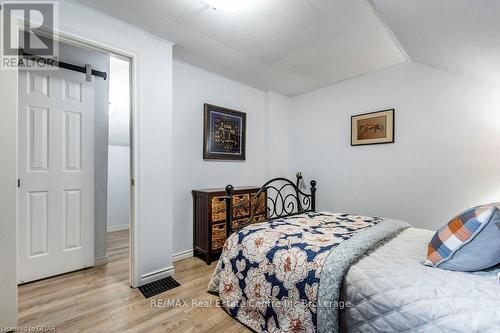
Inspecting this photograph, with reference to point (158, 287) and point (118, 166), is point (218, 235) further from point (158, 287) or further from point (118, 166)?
point (118, 166)

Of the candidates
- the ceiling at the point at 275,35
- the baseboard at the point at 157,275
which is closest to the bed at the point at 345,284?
the baseboard at the point at 157,275

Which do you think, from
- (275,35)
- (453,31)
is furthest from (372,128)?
(275,35)

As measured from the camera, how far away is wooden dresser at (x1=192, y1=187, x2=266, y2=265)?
2555 millimetres

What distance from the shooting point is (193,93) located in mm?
2801

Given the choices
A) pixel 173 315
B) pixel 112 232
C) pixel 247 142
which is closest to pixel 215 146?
pixel 247 142

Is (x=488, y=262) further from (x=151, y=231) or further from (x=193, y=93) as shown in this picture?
(x=193, y=93)

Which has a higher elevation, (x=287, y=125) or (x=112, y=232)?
(x=287, y=125)

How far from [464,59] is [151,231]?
10.3 feet

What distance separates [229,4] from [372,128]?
87.7 inches

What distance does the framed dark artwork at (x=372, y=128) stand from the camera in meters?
2.76

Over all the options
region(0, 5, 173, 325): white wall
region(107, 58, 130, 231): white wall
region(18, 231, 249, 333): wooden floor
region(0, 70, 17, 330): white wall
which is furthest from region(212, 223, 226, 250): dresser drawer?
region(107, 58, 130, 231): white wall

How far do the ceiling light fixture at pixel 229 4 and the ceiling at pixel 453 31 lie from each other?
38.0 inches

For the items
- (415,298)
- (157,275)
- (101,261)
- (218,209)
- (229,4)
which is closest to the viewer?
(415,298)

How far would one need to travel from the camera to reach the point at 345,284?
1162 millimetres
